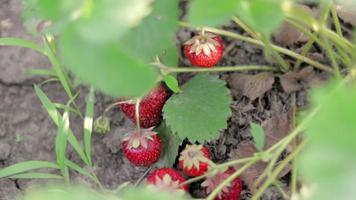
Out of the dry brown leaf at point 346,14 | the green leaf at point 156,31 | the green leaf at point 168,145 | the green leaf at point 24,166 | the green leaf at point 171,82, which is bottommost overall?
the green leaf at point 24,166

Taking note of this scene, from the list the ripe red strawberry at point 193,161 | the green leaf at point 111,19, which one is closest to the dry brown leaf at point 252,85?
Result: the ripe red strawberry at point 193,161

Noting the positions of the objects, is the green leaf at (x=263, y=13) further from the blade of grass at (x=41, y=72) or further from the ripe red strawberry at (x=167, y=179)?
the blade of grass at (x=41, y=72)

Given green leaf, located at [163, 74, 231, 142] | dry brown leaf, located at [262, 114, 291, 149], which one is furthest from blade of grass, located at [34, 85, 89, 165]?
dry brown leaf, located at [262, 114, 291, 149]

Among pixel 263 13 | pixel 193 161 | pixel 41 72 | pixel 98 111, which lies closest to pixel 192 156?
pixel 193 161

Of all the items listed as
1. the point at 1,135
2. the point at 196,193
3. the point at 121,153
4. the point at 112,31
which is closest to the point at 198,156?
the point at 196,193

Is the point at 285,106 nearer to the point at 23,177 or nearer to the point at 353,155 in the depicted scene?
the point at 23,177
